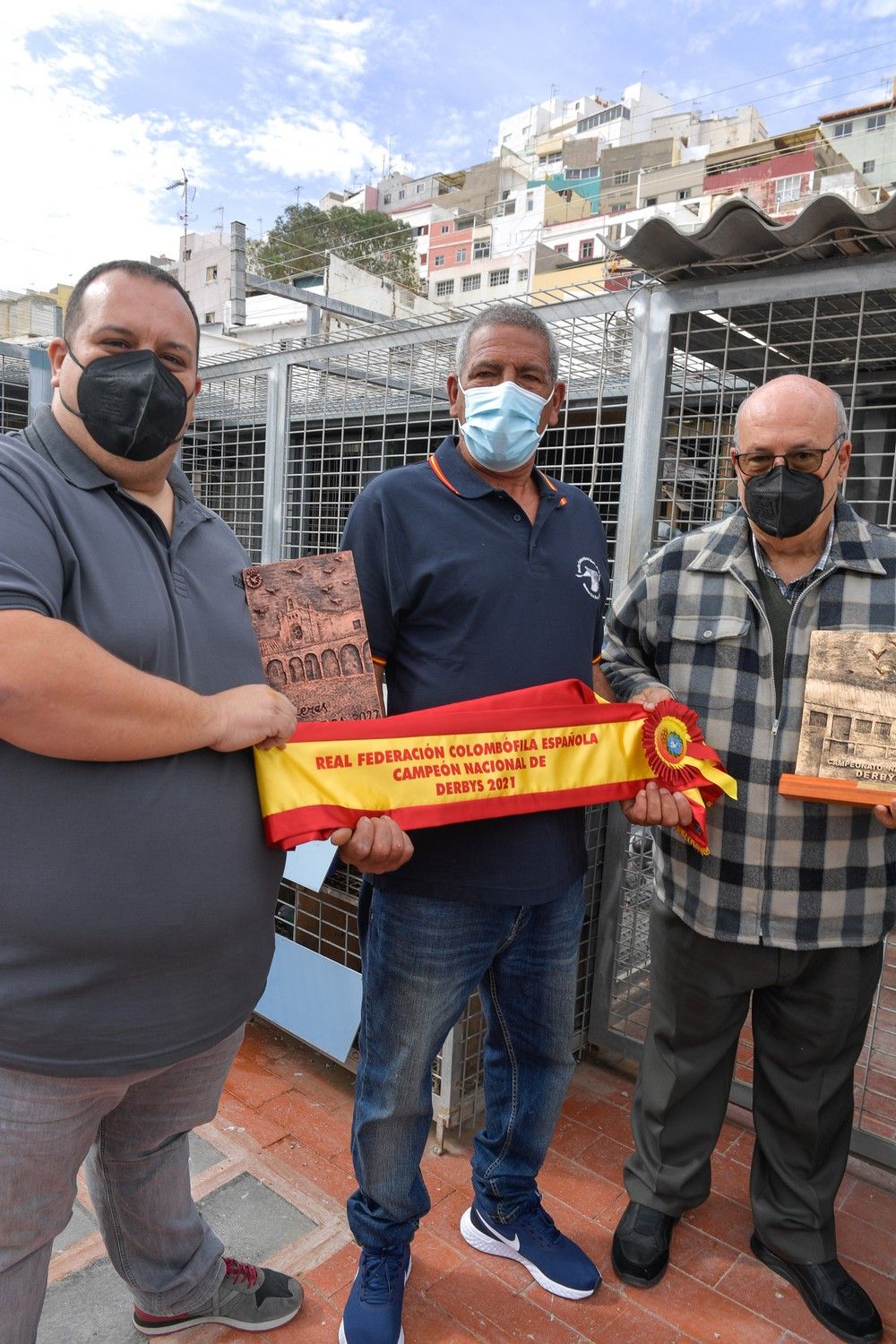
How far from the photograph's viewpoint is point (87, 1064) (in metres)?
1.36

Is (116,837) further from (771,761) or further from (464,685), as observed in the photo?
(771,761)

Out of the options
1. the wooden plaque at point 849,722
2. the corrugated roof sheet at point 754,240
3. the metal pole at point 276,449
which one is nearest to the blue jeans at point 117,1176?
the wooden plaque at point 849,722

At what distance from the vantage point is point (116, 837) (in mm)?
1330

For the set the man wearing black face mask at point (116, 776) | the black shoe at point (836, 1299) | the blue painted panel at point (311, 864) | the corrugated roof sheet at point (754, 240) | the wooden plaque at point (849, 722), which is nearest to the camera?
the man wearing black face mask at point (116, 776)

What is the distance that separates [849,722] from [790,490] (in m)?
0.56

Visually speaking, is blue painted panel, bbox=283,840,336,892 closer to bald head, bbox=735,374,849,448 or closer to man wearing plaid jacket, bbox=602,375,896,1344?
man wearing plaid jacket, bbox=602,375,896,1344

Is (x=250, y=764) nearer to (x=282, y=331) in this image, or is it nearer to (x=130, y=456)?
(x=130, y=456)

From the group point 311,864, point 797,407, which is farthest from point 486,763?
point 311,864

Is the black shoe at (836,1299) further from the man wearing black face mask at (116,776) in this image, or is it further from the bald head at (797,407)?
the bald head at (797,407)

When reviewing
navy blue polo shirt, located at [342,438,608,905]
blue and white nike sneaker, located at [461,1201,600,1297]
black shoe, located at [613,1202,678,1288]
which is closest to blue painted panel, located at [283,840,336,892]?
navy blue polo shirt, located at [342,438,608,905]

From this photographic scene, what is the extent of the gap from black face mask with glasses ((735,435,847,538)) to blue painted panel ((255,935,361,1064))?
6.45ft

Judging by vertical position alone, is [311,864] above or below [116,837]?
below

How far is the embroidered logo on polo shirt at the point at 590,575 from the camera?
205 cm

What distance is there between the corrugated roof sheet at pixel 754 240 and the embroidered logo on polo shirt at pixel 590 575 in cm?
104
